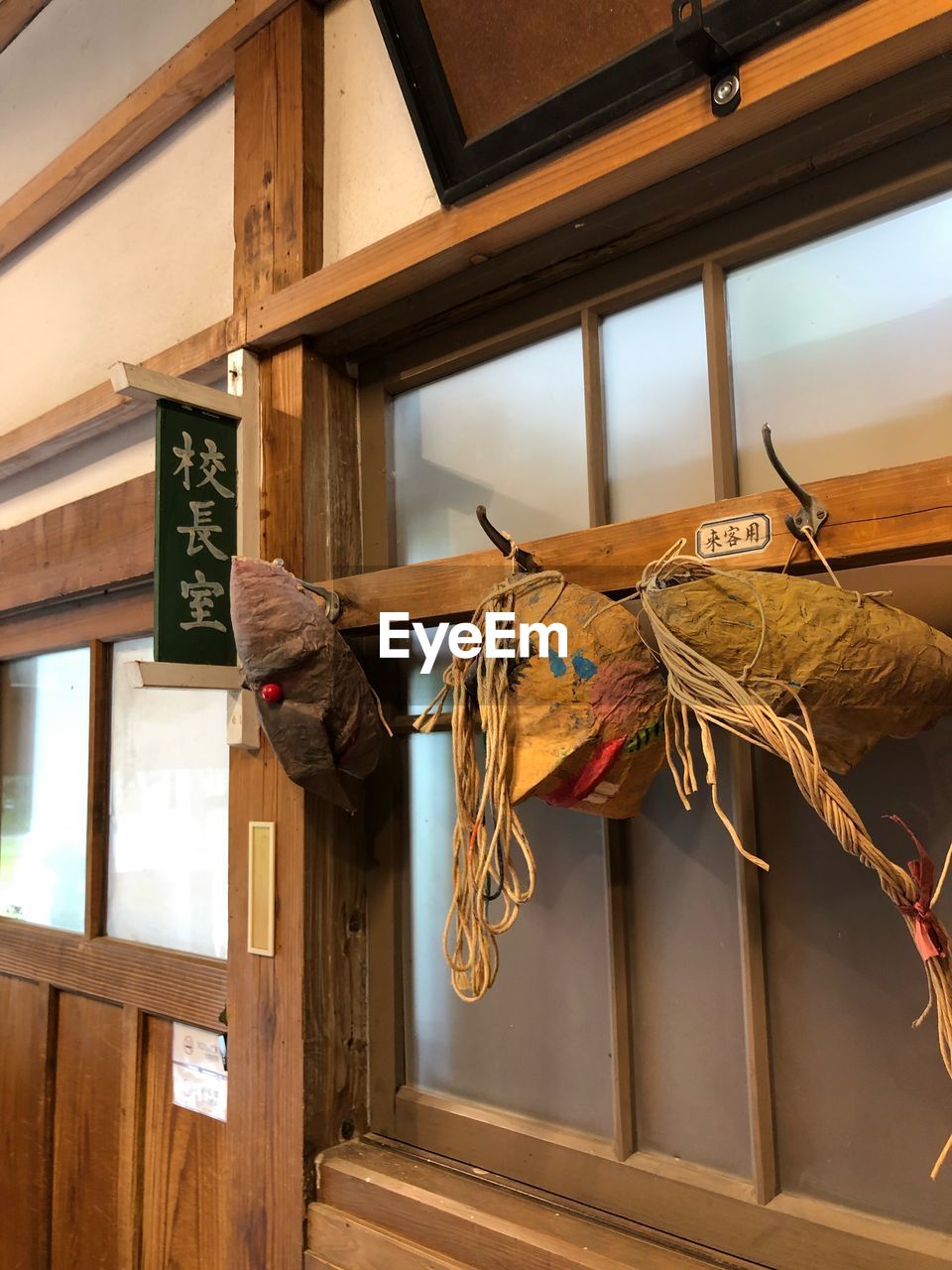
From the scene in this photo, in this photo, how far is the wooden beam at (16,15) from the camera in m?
1.84

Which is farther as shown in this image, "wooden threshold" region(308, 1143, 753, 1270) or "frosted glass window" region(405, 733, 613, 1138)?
"frosted glass window" region(405, 733, 613, 1138)

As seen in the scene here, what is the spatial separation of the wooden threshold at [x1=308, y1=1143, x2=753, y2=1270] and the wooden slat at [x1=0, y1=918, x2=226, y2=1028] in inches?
13.6

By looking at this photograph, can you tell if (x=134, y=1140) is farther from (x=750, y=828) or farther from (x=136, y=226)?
(x=136, y=226)

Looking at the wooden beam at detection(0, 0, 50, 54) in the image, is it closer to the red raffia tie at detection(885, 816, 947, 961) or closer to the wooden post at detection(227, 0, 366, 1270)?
the wooden post at detection(227, 0, 366, 1270)

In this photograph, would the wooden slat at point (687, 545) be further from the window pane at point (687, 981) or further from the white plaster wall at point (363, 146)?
the white plaster wall at point (363, 146)

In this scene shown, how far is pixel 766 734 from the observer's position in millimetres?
601

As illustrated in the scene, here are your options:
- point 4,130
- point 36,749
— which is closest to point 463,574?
point 36,749

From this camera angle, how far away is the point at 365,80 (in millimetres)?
1239

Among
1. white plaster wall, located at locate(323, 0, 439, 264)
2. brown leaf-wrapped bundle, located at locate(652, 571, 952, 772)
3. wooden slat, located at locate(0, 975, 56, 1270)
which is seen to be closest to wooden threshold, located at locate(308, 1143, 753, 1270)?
brown leaf-wrapped bundle, located at locate(652, 571, 952, 772)

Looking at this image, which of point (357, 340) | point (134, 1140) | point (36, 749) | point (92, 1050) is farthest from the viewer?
point (36, 749)

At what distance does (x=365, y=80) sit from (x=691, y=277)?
0.64 meters

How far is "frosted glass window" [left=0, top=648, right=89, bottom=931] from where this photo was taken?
1.68 m

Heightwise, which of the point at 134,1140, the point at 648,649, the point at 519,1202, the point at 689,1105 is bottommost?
the point at 134,1140

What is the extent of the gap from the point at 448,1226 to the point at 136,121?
1791 mm
